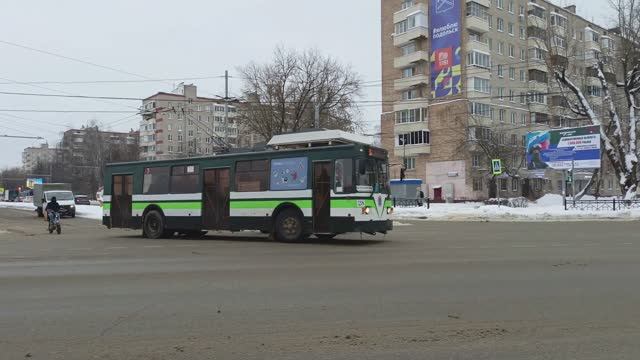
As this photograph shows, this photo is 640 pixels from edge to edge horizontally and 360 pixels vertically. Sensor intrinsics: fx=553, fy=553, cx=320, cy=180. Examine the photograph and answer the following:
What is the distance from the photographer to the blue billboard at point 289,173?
54.9ft

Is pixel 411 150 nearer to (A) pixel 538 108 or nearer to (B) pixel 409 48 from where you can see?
(B) pixel 409 48

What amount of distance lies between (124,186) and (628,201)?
30.5 m

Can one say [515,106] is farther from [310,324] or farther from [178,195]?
[310,324]

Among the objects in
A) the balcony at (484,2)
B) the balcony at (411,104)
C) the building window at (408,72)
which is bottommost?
the balcony at (411,104)

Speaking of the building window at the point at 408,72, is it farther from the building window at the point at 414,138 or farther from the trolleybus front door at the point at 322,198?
the trolleybus front door at the point at 322,198

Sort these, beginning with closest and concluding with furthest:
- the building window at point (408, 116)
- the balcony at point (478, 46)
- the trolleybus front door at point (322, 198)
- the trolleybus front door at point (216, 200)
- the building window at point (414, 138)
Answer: the trolleybus front door at point (322, 198), the trolleybus front door at point (216, 200), the balcony at point (478, 46), the building window at point (414, 138), the building window at point (408, 116)

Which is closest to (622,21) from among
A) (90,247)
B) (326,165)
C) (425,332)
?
(326,165)

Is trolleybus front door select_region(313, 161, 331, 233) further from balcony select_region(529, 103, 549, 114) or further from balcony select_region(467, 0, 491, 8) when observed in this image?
balcony select_region(529, 103, 549, 114)

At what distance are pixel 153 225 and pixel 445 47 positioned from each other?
53957mm

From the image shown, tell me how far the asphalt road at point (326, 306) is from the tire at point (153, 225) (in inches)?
277

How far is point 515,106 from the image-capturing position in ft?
236

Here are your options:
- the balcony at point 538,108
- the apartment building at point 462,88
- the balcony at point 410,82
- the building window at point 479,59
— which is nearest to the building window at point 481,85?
the apartment building at point 462,88

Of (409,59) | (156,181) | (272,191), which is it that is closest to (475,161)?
(409,59)

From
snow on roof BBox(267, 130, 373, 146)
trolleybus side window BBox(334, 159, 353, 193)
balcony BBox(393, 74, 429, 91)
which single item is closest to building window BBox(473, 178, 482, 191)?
balcony BBox(393, 74, 429, 91)
